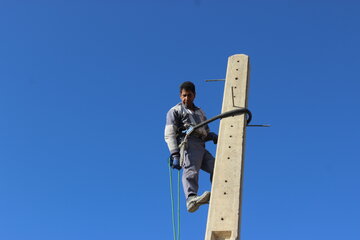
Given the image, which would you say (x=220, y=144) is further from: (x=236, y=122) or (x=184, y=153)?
(x=184, y=153)

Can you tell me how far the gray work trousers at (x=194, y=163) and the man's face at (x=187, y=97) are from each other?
457 mm

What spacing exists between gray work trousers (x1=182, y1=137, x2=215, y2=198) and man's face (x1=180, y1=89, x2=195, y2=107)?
0.46 metres

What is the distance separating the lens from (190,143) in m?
4.21

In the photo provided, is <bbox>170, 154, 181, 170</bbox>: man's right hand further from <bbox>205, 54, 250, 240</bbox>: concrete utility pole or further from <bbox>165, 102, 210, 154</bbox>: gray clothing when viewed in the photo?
<bbox>205, 54, 250, 240</bbox>: concrete utility pole

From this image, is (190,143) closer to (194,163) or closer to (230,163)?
(194,163)

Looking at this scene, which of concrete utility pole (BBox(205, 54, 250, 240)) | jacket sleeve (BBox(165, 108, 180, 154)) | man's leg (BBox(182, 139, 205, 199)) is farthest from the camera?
jacket sleeve (BBox(165, 108, 180, 154))

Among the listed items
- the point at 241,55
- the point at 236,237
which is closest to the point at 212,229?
the point at 236,237

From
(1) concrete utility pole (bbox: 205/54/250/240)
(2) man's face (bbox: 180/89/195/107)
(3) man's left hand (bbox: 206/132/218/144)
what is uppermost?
(2) man's face (bbox: 180/89/195/107)

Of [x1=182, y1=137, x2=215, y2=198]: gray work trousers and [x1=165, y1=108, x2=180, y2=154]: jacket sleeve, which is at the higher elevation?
[x1=165, y1=108, x2=180, y2=154]: jacket sleeve

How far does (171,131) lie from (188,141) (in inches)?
8.0

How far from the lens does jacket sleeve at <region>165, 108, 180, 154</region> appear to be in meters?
4.27

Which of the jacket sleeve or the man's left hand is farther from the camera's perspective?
the man's left hand

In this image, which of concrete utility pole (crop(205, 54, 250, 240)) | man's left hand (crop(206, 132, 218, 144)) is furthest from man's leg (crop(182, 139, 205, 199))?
concrete utility pole (crop(205, 54, 250, 240))

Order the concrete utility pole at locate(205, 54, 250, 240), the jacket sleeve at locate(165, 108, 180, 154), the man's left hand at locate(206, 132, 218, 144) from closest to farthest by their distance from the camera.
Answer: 1. the concrete utility pole at locate(205, 54, 250, 240)
2. the jacket sleeve at locate(165, 108, 180, 154)
3. the man's left hand at locate(206, 132, 218, 144)
